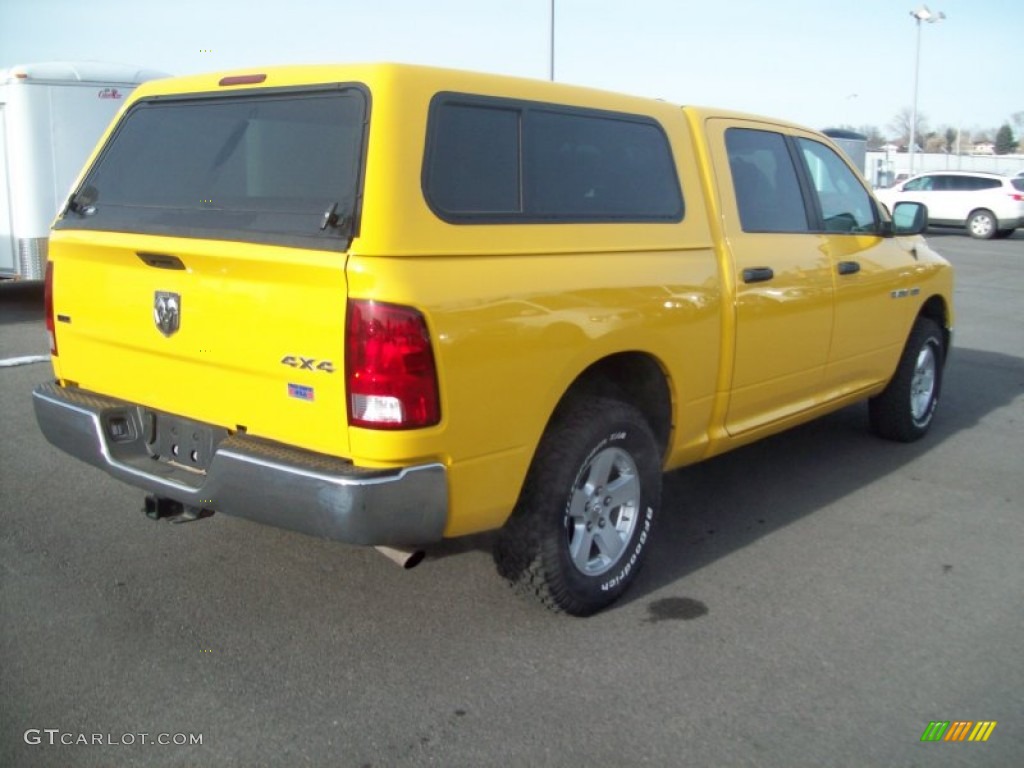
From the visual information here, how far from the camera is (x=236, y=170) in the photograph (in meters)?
3.61

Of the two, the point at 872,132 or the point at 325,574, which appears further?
the point at 872,132

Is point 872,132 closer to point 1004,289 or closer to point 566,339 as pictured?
point 1004,289

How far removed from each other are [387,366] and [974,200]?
25.5 metres

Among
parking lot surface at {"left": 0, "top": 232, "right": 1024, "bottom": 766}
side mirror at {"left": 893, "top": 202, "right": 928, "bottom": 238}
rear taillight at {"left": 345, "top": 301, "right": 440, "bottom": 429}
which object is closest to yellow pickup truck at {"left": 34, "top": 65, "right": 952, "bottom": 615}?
rear taillight at {"left": 345, "top": 301, "right": 440, "bottom": 429}

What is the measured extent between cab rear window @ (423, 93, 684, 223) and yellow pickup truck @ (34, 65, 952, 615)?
0.01 metres

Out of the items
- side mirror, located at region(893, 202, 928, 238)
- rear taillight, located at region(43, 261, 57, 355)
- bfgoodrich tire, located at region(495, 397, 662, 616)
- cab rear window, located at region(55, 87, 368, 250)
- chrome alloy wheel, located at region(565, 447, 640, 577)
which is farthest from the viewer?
side mirror, located at region(893, 202, 928, 238)

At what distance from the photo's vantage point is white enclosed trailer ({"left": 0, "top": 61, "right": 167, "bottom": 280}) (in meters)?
10.5

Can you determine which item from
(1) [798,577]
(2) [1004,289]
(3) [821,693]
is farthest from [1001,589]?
(2) [1004,289]

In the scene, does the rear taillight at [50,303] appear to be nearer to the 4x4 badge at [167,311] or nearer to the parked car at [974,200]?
the 4x4 badge at [167,311]

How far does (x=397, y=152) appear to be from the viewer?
3.16 meters

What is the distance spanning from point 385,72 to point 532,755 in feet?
7.09

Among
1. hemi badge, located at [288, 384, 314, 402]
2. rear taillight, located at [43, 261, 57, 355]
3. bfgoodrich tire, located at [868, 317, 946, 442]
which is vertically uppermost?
rear taillight, located at [43, 261, 57, 355]

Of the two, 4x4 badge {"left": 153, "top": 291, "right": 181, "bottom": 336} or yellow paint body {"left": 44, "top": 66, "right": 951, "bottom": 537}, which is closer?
yellow paint body {"left": 44, "top": 66, "right": 951, "bottom": 537}
